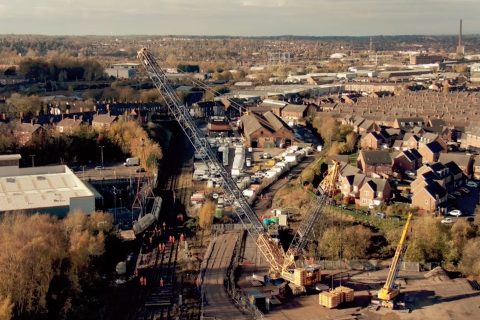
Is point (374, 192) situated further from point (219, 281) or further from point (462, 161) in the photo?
point (219, 281)

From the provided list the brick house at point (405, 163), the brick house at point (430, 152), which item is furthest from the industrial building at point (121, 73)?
the brick house at point (405, 163)

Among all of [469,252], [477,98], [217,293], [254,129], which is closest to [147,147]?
[254,129]

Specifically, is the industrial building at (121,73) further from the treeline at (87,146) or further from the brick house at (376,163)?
the brick house at (376,163)

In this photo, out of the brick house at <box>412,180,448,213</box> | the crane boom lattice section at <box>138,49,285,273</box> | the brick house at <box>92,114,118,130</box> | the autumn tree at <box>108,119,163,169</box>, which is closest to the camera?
the crane boom lattice section at <box>138,49,285,273</box>

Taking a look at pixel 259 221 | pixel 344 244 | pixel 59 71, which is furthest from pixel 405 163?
pixel 59 71

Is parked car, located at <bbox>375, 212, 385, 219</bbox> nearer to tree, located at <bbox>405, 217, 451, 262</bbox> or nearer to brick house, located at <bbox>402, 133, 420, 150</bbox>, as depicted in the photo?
tree, located at <bbox>405, 217, 451, 262</bbox>

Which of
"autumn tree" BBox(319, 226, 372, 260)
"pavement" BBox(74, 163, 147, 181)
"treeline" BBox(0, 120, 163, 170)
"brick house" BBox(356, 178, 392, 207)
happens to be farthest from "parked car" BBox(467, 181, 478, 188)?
"pavement" BBox(74, 163, 147, 181)
